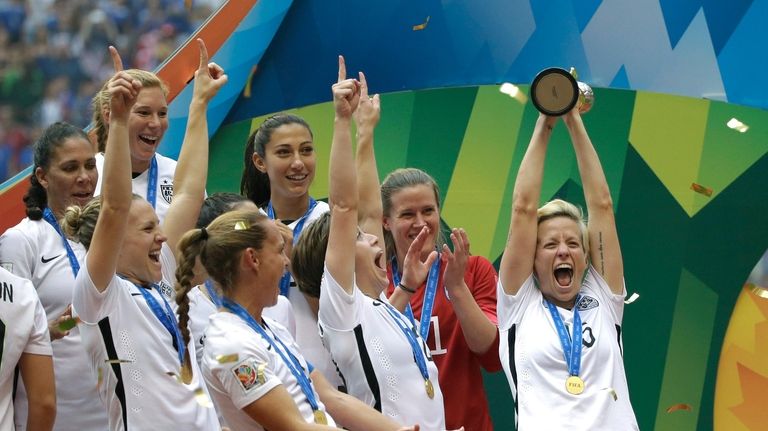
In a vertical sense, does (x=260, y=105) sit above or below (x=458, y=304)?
above

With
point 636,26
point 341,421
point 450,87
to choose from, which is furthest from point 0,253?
point 636,26

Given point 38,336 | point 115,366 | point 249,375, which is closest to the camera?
point 249,375

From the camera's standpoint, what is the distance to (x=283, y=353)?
3.54 meters

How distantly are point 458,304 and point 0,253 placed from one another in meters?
1.72

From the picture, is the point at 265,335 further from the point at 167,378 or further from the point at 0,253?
the point at 0,253

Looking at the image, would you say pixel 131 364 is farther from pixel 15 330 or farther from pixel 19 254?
pixel 19 254

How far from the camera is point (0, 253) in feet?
14.1

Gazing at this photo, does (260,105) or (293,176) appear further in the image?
(260,105)

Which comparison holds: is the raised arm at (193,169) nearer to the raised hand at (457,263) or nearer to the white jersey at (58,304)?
the white jersey at (58,304)

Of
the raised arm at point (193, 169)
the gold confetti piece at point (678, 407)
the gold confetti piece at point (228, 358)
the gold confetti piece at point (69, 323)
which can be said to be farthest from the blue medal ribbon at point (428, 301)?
the gold confetti piece at point (678, 407)

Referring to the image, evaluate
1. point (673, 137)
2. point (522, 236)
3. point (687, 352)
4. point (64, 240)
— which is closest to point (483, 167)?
point (673, 137)

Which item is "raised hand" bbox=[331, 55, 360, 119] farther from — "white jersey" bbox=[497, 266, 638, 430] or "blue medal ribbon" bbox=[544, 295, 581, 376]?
"blue medal ribbon" bbox=[544, 295, 581, 376]

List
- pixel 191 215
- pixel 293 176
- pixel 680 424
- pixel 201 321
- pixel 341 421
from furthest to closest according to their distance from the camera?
pixel 680 424, pixel 293 176, pixel 191 215, pixel 201 321, pixel 341 421

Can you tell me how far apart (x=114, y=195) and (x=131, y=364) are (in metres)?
0.50
